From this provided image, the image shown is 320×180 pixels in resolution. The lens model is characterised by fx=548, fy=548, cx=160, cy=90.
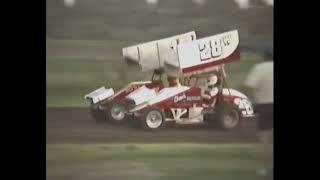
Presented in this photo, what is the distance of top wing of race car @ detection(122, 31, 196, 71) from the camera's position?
5.54 ft

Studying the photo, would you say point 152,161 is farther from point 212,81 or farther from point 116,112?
point 212,81

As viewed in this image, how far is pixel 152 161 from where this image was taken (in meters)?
1.68

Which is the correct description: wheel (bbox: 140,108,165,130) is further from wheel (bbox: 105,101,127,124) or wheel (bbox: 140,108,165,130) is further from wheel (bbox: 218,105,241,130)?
wheel (bbox: 218,105,241,130)

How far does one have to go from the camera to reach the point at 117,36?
1.68 meters

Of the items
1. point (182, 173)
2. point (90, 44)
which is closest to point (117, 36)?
point (90, 44)

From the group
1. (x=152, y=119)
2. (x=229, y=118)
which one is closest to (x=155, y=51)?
(x=152, y=119)

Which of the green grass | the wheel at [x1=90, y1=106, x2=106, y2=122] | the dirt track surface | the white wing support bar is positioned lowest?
the green grass

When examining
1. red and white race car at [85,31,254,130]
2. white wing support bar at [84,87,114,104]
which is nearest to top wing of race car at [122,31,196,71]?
red and white race car at [85,31,254,130]

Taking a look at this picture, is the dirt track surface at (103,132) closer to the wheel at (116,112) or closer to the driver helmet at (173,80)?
the wheel at (116,112)

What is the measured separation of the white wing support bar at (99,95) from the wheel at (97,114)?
22 millimetres

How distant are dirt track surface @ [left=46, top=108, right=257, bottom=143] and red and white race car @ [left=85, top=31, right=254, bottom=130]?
2cm

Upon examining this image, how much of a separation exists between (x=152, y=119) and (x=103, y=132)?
16cm
